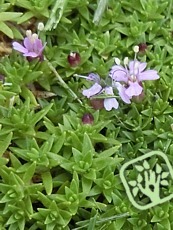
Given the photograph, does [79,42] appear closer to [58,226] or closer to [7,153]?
[7,153]

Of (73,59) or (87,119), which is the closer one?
(87,119)

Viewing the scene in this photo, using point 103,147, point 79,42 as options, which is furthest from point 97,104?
point 79,42

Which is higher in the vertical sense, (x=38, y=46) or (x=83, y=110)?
(x=38, y=46)

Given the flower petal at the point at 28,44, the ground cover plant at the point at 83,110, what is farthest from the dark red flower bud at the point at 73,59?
the flower petal at the point at 28,44

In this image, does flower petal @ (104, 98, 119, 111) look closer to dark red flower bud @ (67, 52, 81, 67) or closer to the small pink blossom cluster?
the small pink blossom cluster

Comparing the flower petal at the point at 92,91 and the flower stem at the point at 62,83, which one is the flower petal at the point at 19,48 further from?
the flower petal at the point at 92,91

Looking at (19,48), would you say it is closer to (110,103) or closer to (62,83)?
(62,83)

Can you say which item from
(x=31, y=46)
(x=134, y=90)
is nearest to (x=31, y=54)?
(x=31, y=46)
